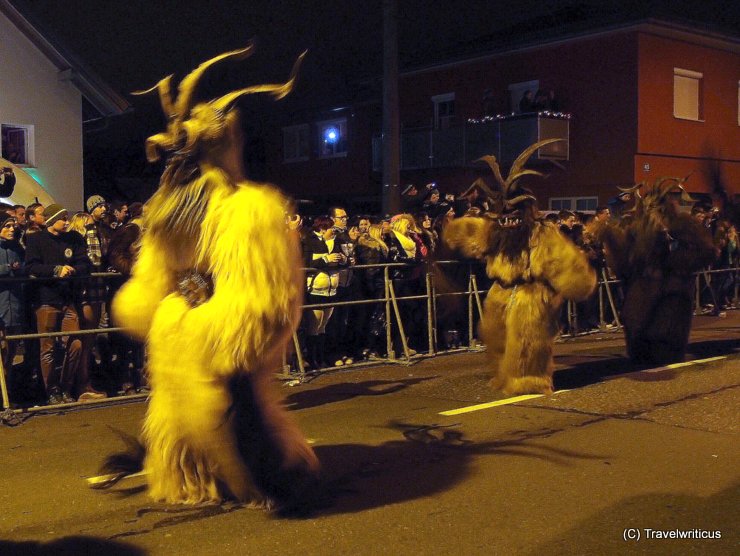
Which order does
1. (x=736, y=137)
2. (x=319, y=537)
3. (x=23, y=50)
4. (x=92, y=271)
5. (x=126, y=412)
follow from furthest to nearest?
(x=736, y=137) < (x=23, y=50) < (x=92, y=271) < (x=126, y=412) < (x=319, y=537)

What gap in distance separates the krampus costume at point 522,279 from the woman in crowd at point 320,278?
2.02 metres

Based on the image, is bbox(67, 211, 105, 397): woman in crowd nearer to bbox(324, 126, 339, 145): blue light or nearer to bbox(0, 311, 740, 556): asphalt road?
bbox(0, 311, 740, 556): asphalt road

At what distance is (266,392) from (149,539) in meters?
0.97

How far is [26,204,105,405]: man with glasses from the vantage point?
8859 millimetres

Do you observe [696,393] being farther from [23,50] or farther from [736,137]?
[736,137]

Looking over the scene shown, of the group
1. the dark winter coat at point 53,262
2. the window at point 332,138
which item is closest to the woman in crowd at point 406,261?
the dark winter coat at point 53,262

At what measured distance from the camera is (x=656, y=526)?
5.11m

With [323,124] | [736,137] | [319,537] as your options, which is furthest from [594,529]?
[323,124]

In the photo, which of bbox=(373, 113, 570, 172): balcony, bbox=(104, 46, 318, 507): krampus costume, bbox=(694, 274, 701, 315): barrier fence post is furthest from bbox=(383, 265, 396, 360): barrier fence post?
bbox=(373, 113, 570, 172): balcony

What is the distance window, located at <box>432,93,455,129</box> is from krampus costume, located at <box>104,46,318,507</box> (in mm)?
26725

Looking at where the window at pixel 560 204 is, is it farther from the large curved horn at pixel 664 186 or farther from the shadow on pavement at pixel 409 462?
the shadow on pavement at pixel 409 462

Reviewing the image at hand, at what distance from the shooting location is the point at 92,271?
9.44 metres

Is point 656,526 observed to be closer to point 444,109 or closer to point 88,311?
point 88,311

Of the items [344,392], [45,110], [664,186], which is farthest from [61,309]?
[45,110]
